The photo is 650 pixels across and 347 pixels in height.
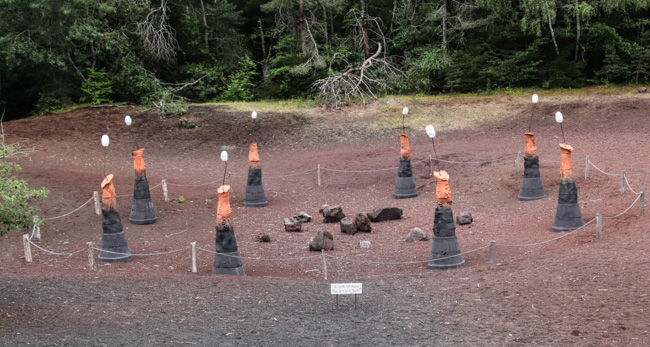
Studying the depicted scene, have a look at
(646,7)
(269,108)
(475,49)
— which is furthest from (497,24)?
(269,108)

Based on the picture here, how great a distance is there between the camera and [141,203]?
18.1 m

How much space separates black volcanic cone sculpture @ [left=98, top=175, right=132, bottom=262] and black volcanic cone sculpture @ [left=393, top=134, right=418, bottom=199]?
8109 millimetres

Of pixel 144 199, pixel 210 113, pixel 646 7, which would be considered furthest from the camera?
pixel 210 113

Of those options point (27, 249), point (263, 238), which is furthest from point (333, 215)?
point (27, 249)

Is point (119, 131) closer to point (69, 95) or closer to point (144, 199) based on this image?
point (69, 95)

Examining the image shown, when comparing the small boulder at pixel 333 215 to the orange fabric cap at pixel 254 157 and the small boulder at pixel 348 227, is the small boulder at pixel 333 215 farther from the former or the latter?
the orange fabric cap at pixel 254 157

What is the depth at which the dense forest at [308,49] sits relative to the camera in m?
27.9

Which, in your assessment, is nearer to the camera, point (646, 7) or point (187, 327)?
point (187, 327)

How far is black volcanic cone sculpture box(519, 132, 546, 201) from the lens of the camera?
17.9 m

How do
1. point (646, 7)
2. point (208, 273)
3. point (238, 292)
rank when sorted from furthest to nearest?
point (646, 7) < point (208, 273) < point (238, 292)

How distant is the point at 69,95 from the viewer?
3055cm

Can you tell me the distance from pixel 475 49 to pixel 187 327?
22.5 m

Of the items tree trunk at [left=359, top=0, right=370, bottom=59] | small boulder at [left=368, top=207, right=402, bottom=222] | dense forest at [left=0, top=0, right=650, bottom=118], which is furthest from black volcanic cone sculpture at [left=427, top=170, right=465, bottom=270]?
tree trunk at [left=359, top=0, right=370, bottom=59]

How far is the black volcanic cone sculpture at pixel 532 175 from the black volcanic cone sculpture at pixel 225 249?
804cm
